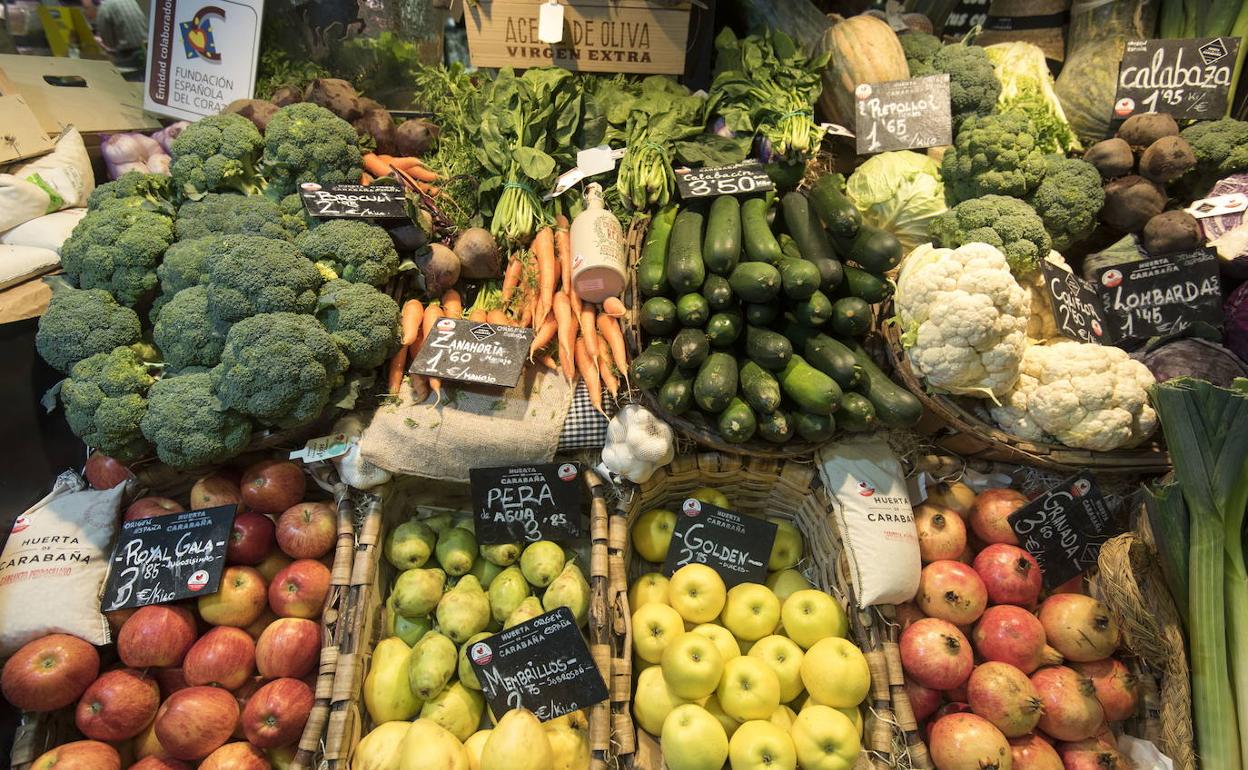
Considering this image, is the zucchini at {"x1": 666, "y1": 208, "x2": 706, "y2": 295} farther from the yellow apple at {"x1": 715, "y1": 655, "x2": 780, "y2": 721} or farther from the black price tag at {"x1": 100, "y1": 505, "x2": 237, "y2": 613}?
the black price tag at {"x1": 100, "y1": 505, "x2": 237, "y2": 613}

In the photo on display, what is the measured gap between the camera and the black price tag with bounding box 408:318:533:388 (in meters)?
1.80

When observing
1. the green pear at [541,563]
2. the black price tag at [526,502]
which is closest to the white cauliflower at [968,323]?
the black price tag at [526,502]

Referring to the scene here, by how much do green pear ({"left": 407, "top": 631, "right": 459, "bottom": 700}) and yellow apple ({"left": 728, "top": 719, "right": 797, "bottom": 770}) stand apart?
2.36ft

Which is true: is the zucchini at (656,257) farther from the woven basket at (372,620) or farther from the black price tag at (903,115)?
the black price tag at (903,115)

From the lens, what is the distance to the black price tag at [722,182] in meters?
2.04

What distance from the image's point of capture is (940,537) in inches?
71.5

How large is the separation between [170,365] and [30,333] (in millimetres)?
467

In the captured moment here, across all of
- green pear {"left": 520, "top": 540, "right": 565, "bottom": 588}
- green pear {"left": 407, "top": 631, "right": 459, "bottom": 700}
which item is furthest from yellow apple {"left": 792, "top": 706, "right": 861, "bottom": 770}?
green pear {"left": 407, "top": 631, "right": 459, "bottom": 700}

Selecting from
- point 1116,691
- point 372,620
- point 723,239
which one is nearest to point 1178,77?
point 723,239

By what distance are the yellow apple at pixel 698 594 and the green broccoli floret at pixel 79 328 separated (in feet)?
5.52

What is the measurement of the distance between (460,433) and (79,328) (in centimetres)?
104

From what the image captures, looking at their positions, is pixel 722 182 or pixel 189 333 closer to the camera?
pixel 189 333

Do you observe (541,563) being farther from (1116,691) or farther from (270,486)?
(1116,691)

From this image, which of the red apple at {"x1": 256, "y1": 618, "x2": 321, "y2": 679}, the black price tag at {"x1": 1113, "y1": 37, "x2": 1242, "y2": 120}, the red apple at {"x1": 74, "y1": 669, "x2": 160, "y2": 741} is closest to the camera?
the red apple at {"x1": 74, "y1": 669, "x2": 160, "y2": 741}
